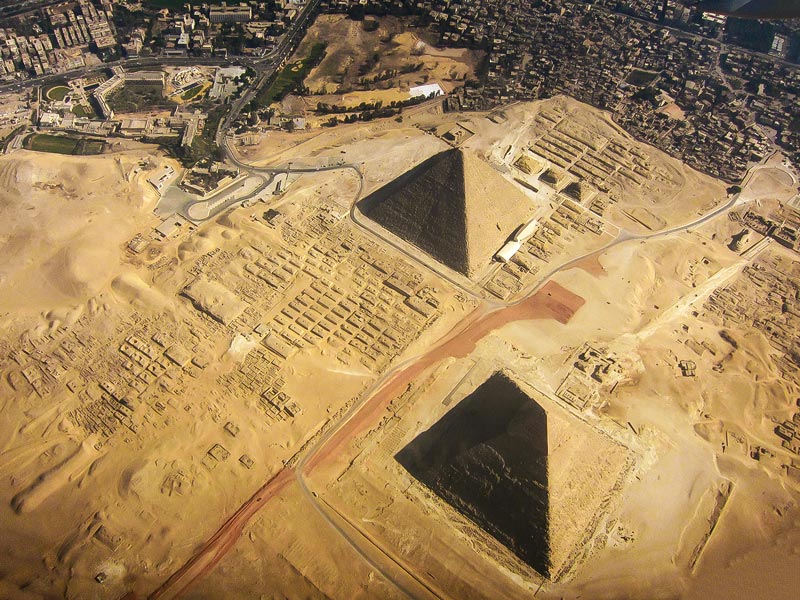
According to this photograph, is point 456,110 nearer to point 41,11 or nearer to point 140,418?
point 140,418

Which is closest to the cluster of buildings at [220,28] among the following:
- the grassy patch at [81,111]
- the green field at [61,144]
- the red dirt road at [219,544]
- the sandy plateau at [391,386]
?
the grassy patch at [81,111]

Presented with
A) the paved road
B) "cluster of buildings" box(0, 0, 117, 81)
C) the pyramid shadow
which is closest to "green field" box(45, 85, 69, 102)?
"cluster of buildings" box(0, 0, 117, 81)

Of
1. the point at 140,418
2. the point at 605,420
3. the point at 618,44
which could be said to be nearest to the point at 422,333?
the point at 605,420

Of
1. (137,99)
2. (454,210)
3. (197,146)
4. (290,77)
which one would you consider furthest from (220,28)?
(454,210)

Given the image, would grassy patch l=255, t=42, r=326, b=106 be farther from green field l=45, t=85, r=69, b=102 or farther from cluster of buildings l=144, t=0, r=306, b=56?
green field l=45, t=85, r=69, b=102

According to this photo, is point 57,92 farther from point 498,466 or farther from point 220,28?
point 498,466

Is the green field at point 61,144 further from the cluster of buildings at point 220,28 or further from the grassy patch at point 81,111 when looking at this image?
the cluster of buildings at point 220,28
